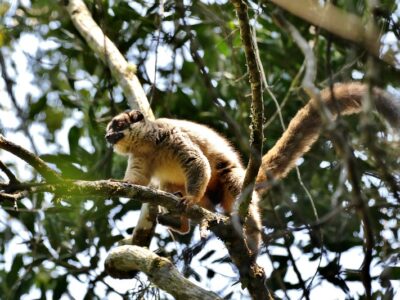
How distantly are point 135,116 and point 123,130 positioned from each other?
0.23m

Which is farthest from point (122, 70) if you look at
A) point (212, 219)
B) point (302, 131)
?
point (212, 219)

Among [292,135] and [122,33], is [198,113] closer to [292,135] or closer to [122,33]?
[122,33]

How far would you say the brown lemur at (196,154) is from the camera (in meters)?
6.81

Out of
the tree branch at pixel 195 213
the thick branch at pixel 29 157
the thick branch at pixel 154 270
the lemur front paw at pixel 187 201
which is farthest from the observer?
the lemur front paw at pixel 187 201

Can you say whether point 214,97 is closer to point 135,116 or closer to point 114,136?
point 135,116

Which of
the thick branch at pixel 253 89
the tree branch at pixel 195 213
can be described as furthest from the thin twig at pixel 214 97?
the tree branch at pixel 195 213

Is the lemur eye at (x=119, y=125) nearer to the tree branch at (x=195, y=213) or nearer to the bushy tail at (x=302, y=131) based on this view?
the bushy tail at (x=302, y=131)

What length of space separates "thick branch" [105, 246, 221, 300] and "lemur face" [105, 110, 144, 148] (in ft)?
5.28

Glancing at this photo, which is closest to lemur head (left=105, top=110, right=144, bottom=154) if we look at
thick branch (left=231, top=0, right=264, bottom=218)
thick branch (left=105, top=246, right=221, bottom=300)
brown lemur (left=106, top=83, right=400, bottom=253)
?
brown lemur (left=106, top=83, right=400, bottom=253)

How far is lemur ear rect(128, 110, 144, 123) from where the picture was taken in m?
7.07

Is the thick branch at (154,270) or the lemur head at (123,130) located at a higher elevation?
the lemur head at (123,130)

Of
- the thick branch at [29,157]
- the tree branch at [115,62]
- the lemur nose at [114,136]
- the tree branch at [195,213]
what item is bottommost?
the thick branch at [29,157]

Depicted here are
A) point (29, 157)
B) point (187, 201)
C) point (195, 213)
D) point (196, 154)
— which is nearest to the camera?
point (29, 157)

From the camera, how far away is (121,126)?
7258 mm
